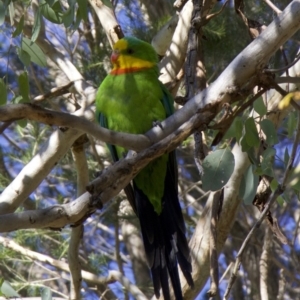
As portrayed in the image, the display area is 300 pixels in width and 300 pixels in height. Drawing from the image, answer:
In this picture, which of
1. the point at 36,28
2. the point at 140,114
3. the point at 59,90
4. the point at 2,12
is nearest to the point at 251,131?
the point at 36,28

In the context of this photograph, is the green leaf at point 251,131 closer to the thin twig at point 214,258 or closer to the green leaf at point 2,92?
the thin twig at point 214,258

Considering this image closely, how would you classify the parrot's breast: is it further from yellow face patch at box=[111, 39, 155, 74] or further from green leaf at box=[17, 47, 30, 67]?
green leaf at box=[17, 47, 30, 67]

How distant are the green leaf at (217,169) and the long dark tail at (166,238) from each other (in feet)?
2.27

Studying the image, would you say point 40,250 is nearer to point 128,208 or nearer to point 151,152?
point 128,208

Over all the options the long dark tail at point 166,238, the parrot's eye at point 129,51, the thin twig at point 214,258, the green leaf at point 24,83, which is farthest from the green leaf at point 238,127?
the parrot's eye at point 129,51

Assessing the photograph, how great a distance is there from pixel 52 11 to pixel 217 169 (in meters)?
0.88

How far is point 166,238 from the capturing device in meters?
2.64

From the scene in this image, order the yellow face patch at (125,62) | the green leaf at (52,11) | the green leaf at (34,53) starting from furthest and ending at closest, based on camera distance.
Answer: the yellow face patch at (125,62), the green leaf at (34,53), the green leaf at (52,11)

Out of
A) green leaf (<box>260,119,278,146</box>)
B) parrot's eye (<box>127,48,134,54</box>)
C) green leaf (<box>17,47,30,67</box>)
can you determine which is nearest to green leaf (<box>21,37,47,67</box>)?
green leaf (<box>17,47,30,67</box>)

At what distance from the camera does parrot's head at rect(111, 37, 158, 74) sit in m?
3.05

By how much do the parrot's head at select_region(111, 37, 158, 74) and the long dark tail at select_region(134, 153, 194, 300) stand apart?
0.51m

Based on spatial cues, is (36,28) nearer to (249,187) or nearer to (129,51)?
(249,187)

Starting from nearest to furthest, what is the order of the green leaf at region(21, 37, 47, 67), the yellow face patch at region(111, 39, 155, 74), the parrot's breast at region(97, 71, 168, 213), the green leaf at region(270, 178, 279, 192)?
the green leaf at region(270, 178, 279, 192) < the green leaf at region(21, 37, 47, 67) < the parrot's breast at region(97, 71, 168, 213) < the yellow face patch at region(111, 39, 155, 74)

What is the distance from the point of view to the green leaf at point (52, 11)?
88.0 inches
